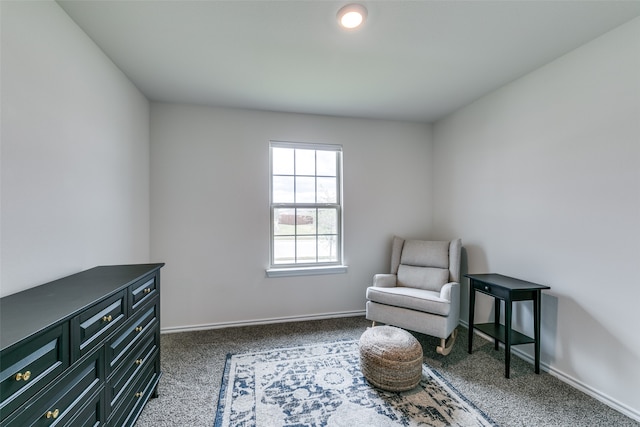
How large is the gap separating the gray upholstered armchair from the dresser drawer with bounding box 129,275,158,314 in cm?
194

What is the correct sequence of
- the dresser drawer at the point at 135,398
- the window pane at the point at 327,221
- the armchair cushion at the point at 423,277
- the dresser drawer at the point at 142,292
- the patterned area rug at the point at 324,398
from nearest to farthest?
the dresser drawer at the point at 135,398, the dresser drawer at the point at 142,292, the patterned area rug at the point at 324,398, the armchair cushion at the point at 423,277, the window pane at the point at 327,221

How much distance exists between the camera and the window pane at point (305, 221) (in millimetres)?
3350

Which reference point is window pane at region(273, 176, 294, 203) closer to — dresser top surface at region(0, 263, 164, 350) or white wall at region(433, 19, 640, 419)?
dresser top surface at region(0, 263, 164, 350)

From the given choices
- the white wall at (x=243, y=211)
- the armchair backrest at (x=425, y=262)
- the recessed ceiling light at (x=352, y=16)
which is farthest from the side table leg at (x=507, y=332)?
the recessed ceiling light at (x=352, y=16)

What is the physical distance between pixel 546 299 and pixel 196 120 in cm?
371

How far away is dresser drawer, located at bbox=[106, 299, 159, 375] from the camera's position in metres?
1.37

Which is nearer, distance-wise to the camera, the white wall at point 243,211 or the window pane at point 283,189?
the white wall at point 243,211

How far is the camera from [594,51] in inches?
75.7

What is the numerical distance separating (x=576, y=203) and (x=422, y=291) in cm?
147

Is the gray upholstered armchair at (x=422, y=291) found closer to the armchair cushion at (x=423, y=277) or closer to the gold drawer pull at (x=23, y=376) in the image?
the armchair cushion at (x=423, y=277)

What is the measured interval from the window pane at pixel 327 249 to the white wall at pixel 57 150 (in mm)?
1979

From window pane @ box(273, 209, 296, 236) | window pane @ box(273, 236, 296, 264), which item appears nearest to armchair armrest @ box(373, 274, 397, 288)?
window pane @ box(273, 236, 296, 264)

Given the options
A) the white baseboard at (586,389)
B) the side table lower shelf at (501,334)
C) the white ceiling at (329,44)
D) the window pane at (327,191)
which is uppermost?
the white ceiling at (329,44)

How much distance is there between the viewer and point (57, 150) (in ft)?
5.26
